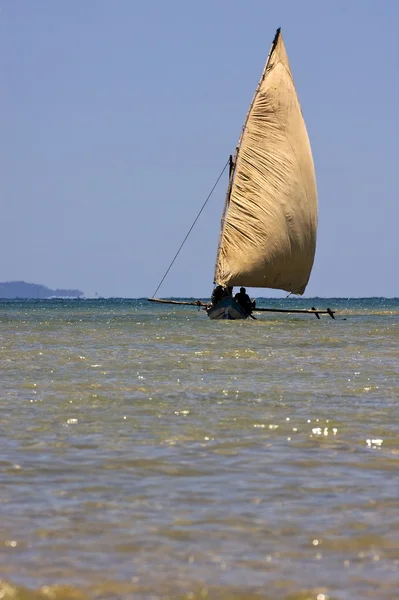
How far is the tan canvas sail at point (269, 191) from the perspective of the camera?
4828 centimetres

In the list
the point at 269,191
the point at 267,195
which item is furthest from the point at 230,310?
the point at 269,191

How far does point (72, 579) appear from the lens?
5.91 meters

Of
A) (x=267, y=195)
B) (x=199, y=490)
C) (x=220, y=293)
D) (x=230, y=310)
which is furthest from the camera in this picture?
(x=220, y=293)

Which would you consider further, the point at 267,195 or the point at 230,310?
the point at 230,310

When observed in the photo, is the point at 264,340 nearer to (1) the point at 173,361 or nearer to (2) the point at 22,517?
(1) the point at 173,361

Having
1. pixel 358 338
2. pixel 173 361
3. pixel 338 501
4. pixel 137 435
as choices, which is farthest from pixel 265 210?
pixel 338 501

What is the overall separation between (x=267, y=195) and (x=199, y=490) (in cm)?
4066

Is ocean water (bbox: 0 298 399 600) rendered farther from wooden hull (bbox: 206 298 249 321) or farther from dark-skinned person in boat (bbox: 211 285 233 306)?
dark-skinned person in boat (bbox: 211 285 233 306)

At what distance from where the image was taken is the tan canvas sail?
48281mm

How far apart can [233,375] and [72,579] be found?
13478mm

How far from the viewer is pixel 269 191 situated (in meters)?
48.4

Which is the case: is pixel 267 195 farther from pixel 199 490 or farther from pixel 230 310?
pixel 199 490

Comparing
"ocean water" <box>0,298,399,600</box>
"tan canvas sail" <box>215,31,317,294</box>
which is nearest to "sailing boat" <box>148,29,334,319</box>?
"tan canvas sail" <box>215,31,317,294</box>

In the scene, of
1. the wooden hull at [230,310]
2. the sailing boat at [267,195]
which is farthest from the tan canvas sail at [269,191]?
the wooden hull at [230,310]
